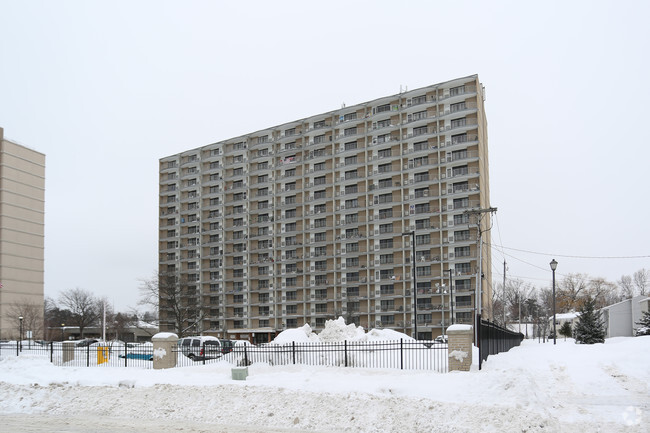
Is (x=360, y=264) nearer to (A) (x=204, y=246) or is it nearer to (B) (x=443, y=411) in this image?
(A) (x=204, y=246)

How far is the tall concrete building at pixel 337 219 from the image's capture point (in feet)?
274

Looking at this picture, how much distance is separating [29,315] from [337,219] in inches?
2223

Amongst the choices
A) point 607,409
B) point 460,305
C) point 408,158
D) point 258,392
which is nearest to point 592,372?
point 607,409

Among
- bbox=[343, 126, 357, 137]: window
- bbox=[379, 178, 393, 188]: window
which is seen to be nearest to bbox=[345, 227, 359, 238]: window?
bbox=[379, 178, 393, 188]: window

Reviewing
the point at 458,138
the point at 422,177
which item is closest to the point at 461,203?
the point at 422,177

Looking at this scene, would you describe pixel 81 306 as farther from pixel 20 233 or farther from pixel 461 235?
pixel 461 235

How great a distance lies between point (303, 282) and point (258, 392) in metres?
78.5

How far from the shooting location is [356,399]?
1661cm

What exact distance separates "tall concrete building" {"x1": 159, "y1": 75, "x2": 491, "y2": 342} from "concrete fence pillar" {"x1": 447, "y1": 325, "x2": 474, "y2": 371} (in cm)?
5449

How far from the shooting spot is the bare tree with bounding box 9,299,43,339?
100 metres

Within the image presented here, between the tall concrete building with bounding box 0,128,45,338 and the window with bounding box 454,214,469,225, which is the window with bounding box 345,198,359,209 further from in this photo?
the tall concrete building with bounding box 0,128,45,338

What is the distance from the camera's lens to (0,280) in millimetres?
107938

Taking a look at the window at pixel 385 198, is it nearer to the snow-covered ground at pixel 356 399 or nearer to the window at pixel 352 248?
the window at pixel 352 248

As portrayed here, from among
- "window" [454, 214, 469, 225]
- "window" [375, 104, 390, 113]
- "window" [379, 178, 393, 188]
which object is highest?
"window" [375, 104, 390, 113]
